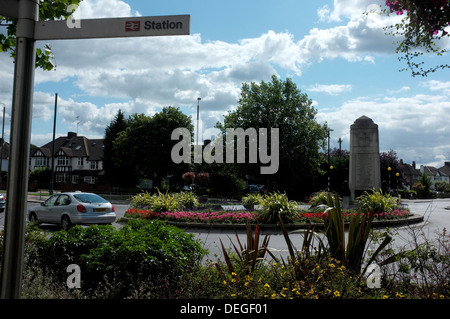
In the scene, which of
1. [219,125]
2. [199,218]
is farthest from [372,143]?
[219,125]

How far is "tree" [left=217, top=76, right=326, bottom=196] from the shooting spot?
38.0 m

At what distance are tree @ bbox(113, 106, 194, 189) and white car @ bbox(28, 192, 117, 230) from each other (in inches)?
1445

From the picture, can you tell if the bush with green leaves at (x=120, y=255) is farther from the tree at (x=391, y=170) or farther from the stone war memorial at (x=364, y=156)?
the tree at (x=391, y=170)

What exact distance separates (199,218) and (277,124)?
23.9 meters

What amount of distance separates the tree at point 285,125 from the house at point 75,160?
146ft

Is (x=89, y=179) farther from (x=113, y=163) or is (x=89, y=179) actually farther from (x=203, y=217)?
(x=203, y=217)

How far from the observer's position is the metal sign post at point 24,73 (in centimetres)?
278

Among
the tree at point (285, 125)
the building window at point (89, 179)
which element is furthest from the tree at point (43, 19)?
the building window at point (89, 179)

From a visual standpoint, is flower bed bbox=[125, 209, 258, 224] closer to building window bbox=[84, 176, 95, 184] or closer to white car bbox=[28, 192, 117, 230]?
white car bbox=[28, 192, 117, 230]

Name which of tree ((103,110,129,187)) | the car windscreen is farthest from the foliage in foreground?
tree ((103,110,129,187))

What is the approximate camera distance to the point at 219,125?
41.1 meters

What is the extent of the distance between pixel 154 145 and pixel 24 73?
5128 centimetres

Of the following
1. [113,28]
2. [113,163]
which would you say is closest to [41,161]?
[113,163]
